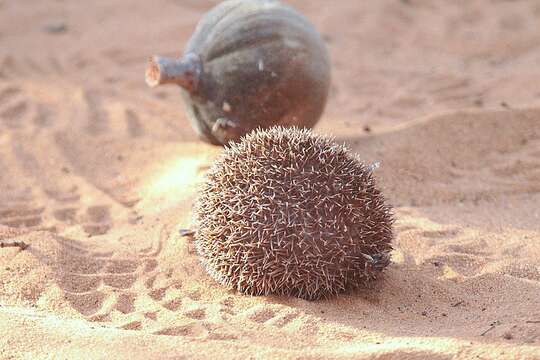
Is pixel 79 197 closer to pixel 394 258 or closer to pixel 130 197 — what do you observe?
pixel 130 197

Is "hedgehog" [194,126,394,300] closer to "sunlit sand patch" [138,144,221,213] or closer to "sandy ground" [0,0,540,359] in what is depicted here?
"sandy ground" [0,0,540,359]

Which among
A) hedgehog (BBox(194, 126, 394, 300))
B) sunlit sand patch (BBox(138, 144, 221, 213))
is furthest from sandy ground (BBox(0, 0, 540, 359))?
hedgehog (BBox(194, 126, 394, 300))

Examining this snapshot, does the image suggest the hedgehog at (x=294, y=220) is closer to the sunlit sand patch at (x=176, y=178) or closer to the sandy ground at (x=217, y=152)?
the sandy ground at (x=217, y=152)

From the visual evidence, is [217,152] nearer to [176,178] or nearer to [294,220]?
[176,178]

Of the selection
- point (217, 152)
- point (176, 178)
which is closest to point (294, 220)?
point (176, 178)

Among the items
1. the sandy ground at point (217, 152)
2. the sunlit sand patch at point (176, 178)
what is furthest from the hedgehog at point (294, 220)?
the sunlit sand patch at point (176, 178)

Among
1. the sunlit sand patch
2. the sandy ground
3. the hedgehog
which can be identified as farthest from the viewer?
the sunlit sand patch

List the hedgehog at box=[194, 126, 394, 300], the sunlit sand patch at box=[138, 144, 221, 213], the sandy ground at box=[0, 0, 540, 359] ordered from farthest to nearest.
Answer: the sunlit sand patch at box=[138, 144, 221, 213]
the hedgehog at box=[194, 126, 394, 300]
the sandy ground at box=[0, 0, 540, 359]
